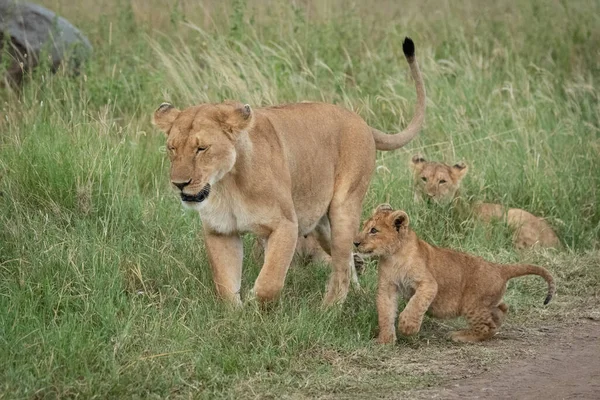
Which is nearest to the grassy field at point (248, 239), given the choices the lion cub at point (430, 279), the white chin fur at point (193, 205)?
the lion cub at point (430, 279)

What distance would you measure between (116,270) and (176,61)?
3.85 meters

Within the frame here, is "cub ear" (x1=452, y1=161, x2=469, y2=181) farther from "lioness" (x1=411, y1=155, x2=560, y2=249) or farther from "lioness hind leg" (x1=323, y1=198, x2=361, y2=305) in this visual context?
"lioness hind leg" (x1=323, y1=198, x2=361, y2=305)

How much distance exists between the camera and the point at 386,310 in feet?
18.1

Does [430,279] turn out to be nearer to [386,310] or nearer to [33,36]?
[386,310]

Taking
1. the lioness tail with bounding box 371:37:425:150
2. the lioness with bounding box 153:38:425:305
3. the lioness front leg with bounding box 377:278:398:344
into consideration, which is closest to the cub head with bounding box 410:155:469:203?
the lioness tail with bounding box 371:37:425:150

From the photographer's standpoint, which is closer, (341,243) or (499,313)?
(499,313)

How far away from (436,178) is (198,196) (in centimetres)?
288

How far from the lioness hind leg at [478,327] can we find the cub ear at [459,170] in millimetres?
2414

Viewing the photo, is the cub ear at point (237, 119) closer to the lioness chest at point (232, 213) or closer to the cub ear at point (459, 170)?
the lioness chest at point (232, 213)

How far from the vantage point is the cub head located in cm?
775

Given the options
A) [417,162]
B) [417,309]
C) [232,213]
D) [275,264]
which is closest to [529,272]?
[417,309]

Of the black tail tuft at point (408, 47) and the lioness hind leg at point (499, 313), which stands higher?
the black tail tuft at point (408, 47)

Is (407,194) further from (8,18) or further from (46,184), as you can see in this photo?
(8,18)

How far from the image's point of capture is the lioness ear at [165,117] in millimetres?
5543
